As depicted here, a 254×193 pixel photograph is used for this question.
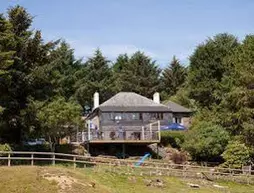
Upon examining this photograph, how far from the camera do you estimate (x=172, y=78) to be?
9338cm

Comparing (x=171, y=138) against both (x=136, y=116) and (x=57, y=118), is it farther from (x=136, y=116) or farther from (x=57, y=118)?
(x=57, y=118)

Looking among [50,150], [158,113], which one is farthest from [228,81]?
[50,150]

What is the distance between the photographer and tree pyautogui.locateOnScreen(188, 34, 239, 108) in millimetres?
62625

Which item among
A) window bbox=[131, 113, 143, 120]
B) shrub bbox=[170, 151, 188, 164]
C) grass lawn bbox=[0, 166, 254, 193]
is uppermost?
window bbox=[131, 113, 143, 120]

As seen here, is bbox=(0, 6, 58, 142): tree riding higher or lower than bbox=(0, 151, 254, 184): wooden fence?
higher

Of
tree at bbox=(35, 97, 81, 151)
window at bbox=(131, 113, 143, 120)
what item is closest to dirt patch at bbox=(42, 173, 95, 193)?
tree at bbox=(35, 97, 81, 151)

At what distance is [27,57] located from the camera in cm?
4272

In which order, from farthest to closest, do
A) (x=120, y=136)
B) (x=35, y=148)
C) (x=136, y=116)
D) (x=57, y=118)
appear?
(x=136, y=116), (x=120, y=136), (x=35, y=148), (x=57, y=118)

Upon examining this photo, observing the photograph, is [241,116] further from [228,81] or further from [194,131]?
[228,81]

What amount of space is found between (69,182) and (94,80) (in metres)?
56.8

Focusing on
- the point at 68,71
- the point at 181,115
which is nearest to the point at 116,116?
the point at 181,115

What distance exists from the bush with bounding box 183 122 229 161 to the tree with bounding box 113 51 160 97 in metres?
35.5

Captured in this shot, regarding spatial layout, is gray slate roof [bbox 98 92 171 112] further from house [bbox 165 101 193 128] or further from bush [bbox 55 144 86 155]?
house [bbox 165 101 193 128]

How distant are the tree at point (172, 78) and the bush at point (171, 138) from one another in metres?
40.8
